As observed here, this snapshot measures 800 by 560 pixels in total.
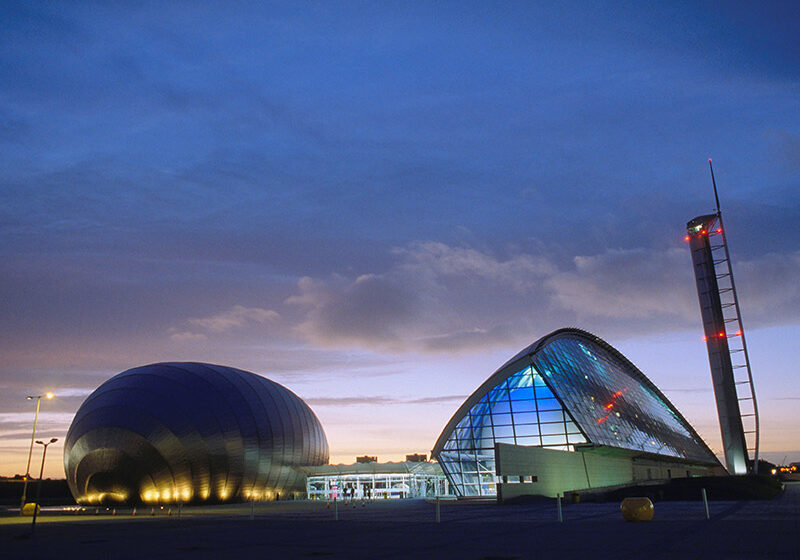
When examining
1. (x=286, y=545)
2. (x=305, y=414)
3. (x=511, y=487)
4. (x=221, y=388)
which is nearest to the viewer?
(x=286, y=545)

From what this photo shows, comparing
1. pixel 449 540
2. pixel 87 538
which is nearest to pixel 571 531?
pixel 449 540

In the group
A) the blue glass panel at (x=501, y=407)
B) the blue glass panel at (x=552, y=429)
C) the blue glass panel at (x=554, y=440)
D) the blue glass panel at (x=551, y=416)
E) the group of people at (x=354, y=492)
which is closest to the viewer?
the blue glass panel at (x=554, y=440)

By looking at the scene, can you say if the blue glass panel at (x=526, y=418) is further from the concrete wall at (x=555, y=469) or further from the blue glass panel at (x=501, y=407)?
the concrete wall at (x=555, y=469)

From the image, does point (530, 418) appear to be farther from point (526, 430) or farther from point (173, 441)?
point (173, 441)

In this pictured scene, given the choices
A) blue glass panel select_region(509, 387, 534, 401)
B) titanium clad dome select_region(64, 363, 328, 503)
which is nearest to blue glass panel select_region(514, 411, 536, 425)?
blue glass panel select_region(509, 387, 534, 401)

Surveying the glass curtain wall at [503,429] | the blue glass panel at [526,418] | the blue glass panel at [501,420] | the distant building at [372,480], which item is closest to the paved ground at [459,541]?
the glass curtain wall at [503,429]

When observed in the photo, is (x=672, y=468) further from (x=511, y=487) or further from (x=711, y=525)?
(x=711, y=525)

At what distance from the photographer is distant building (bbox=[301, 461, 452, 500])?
64.0 m

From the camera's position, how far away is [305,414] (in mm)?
68000

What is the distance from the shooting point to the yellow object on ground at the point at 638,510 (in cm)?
2173

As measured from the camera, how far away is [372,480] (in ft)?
217

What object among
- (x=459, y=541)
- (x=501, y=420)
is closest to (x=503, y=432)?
(x=501, y=420)

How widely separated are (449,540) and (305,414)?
53.2 meters

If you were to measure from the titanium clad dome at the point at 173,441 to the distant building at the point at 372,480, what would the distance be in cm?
713
